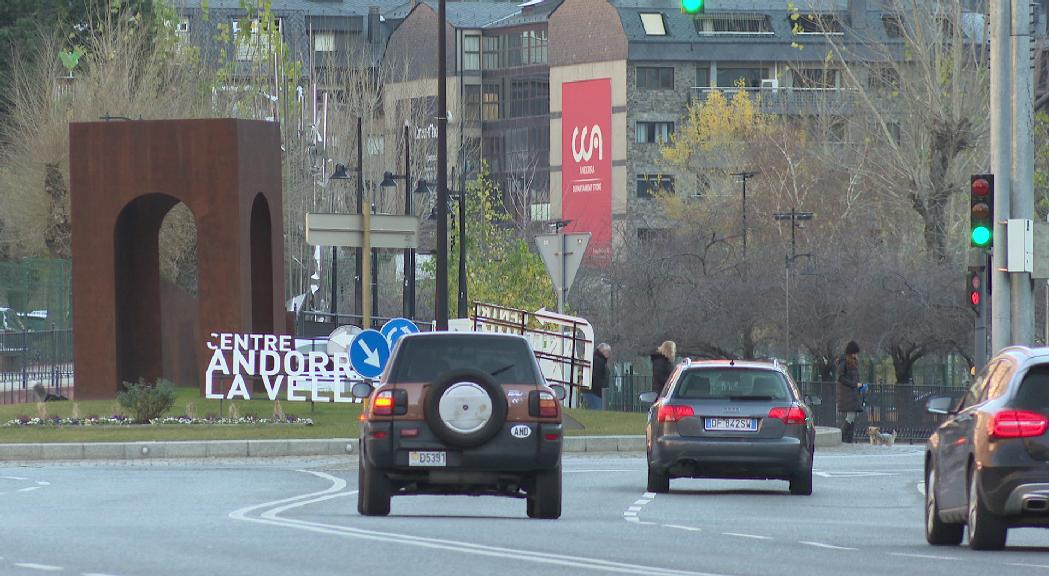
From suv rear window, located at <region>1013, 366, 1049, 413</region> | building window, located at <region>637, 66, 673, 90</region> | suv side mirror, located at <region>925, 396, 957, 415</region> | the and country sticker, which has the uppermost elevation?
building window, located at <region>637, 66, 673, 90</region>

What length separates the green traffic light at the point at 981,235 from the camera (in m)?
24.2

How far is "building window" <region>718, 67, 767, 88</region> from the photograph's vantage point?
363 ft

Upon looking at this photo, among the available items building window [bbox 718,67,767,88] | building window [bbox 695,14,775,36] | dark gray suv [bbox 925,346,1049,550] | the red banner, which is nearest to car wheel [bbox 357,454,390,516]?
dark gray suv [bbox 925,346,1049,550]

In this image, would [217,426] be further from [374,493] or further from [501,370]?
[501,370]

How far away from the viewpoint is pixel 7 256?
6900cm

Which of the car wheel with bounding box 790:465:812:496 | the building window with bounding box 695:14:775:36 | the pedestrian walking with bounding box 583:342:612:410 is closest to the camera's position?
the car wheel with bounding box 790:465:812:496

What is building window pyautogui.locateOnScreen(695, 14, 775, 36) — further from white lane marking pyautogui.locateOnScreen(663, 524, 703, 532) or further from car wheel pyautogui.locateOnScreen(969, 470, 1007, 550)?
car wheel pyautogui.locateOnScreen(969, 470, 1007, 550)

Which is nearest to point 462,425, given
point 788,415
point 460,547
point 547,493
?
point 547,493

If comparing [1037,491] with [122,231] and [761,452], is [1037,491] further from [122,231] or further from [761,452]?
[122,231]

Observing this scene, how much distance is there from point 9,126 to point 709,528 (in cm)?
5896

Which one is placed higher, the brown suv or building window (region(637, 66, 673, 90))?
building window (region(637, 66, 673, 90))

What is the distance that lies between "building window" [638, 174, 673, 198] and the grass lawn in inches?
2758

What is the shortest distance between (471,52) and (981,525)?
108 m

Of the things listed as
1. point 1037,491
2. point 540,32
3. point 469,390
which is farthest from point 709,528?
point 540,32
